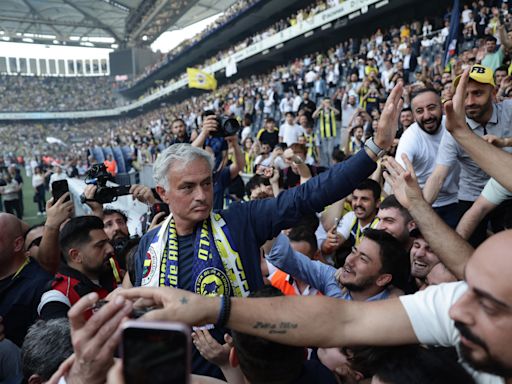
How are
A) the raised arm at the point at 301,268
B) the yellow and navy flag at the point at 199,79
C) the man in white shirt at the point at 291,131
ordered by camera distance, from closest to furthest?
the raised arm at the point at 301,268
the man in white shirt at the point at 291,131
the yellow and navy flag at the point at 199,79

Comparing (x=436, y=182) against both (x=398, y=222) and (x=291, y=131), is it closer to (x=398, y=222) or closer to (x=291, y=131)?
(x=398, y=222)

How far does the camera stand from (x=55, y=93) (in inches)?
2443

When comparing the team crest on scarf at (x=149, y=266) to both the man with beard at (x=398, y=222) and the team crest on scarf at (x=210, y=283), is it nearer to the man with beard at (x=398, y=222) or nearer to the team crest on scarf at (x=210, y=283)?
the team crest on scarf at (x=210, y=283)

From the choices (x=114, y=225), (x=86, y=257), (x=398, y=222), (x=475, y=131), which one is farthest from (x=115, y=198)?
(x=475, y=131)

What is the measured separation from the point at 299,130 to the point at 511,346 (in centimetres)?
928

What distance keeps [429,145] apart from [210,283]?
2611 millimetres

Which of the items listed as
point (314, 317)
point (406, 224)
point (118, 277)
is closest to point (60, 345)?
point (314, 317)

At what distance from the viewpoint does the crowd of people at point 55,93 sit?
192 ft

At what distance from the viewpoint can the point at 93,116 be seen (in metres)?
59.0

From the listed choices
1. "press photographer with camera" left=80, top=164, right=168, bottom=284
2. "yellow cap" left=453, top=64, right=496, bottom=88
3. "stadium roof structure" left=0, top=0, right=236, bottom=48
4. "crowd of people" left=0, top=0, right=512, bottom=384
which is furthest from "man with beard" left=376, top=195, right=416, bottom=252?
"stadium roof structure" left=0, top=0, right=236, bottom=48

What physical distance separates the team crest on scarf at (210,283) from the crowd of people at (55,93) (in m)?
63.8

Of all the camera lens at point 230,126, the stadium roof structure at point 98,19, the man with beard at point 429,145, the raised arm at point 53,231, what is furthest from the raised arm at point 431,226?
the stadium roof structure at point 98,19

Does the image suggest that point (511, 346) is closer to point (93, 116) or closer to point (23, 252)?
point (23, 252)

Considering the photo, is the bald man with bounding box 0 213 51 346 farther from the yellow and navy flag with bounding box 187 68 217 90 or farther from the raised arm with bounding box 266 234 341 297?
the yellow and navy flag with bounding box 187 68 217 90
